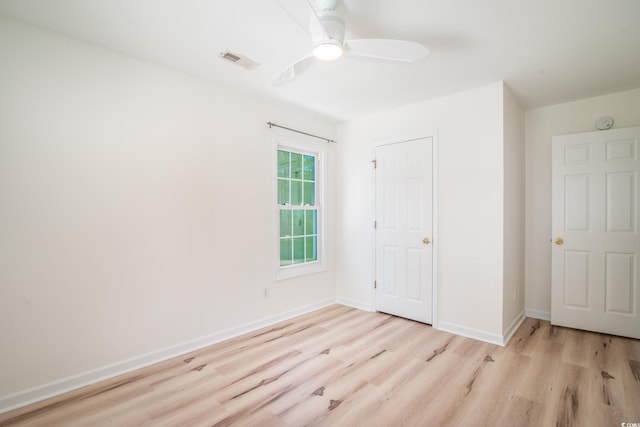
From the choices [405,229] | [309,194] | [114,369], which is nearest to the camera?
[114,369]

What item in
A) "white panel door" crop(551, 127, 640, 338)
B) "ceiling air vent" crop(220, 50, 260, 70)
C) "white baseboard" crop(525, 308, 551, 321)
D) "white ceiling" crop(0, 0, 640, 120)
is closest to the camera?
"white ceiling" crop(0, 0, 640, 120)

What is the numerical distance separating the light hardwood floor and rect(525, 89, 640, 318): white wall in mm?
666

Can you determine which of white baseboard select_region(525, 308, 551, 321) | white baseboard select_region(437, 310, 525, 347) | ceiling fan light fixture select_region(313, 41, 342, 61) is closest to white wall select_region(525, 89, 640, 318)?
white baseboard select_region(525, 308, 551, 321)

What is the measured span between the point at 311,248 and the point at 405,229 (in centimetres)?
129

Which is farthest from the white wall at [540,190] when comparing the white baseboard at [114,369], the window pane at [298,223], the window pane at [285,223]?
the white baseboard at [114,369]

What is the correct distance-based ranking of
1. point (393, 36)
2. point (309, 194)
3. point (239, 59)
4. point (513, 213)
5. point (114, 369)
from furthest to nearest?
point (309, 194)
point (513, 213)
point (239, 59)
point (114, 369)
point (393, 36)

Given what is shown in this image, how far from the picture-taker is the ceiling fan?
166 centimetres

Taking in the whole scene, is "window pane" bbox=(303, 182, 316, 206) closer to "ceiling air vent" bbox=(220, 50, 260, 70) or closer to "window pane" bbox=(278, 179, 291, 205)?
"window pane" bbox=(278, 179, 291, 205)

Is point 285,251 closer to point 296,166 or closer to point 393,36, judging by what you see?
point 296,166

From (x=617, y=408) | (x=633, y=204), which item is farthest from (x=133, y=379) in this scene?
(x=633, y=204)

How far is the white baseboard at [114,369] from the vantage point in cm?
192

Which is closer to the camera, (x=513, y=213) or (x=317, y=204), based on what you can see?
(x=513, y=213)

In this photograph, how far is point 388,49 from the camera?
1743 mm

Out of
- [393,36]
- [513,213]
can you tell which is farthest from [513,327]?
[393,36]
